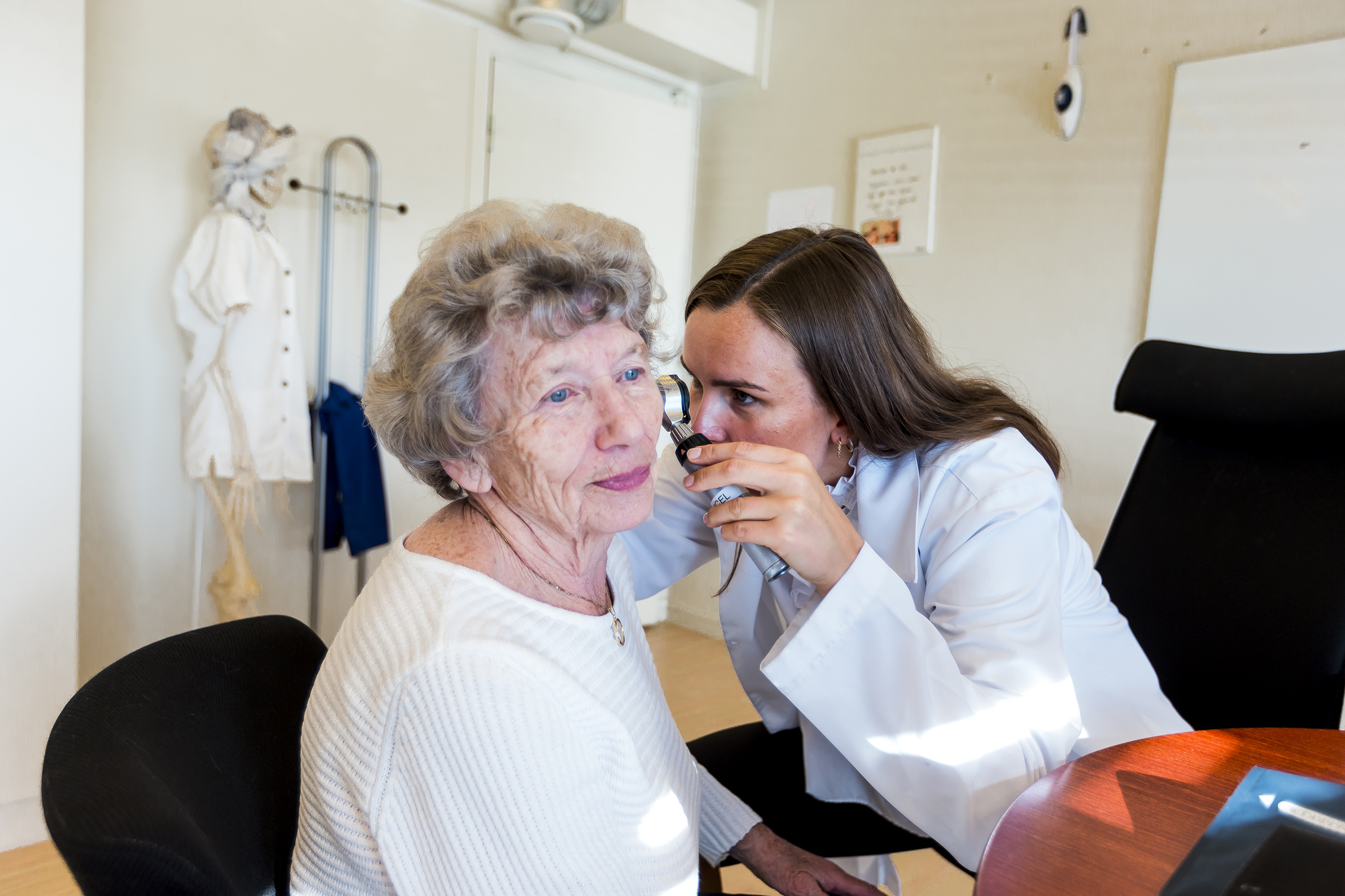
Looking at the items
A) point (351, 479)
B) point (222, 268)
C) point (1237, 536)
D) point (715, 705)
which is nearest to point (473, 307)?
point (1237, 536)

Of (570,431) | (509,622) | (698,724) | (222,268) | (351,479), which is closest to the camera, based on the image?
(509,622)

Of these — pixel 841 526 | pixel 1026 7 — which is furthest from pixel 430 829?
pixel 1026 7

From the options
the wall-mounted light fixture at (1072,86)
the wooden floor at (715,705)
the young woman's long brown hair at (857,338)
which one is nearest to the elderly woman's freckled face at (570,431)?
the young woman's long brown hair at (857,338)

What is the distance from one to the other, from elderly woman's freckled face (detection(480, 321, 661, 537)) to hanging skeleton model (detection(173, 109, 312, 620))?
1768mm

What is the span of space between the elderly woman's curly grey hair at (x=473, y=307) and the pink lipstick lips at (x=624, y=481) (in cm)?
13

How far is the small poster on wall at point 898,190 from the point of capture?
118 inches

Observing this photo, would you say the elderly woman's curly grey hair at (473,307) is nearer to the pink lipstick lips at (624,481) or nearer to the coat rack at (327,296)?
the pink lipstick lips at (624,481)

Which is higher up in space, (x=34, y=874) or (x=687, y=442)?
(x=687, y=442)

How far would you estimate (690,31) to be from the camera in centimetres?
335

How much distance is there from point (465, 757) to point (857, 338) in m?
0.83

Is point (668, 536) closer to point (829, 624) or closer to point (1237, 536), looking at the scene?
point (829, 624)

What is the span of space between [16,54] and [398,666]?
1980 mm

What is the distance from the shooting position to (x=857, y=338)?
126 cm

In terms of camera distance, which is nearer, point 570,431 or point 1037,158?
point 570,431
